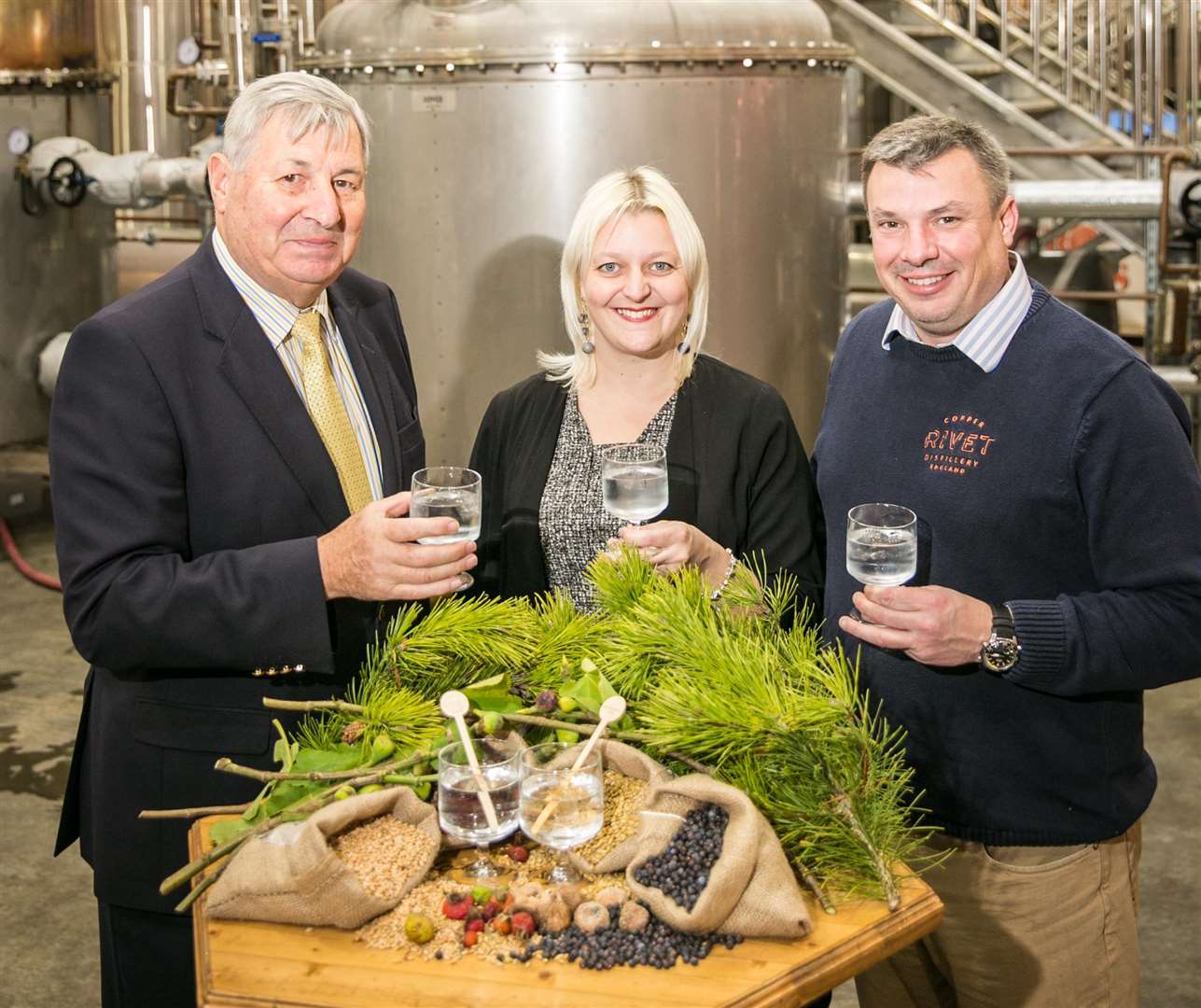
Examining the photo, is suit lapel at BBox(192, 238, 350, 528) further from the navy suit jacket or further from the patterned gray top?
the patterned gray top

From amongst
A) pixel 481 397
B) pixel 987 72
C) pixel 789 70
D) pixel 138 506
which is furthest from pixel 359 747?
pixel 987 72

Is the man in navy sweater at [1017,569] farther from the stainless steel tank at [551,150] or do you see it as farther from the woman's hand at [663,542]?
the stainless steel tank at [551,150]

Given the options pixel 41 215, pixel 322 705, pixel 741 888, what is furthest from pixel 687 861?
pixel 41 215

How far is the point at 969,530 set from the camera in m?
2.08

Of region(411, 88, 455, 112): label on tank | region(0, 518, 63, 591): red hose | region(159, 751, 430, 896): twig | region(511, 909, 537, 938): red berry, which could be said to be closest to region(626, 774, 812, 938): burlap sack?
region(511, 909, 537, 938): red berry

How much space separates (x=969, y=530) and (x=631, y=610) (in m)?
0.51

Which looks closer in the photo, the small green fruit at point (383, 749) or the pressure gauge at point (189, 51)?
the small green fruit at point (383, 749)

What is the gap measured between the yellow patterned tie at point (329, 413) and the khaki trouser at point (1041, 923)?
1010 millimetres

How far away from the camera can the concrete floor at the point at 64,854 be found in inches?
138

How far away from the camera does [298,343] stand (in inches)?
90.1

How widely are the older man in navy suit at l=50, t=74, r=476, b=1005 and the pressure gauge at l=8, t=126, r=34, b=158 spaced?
4.67 metres

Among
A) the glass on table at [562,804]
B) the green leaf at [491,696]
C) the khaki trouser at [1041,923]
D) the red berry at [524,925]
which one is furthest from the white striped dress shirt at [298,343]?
the khaki trouser at [1041,923]

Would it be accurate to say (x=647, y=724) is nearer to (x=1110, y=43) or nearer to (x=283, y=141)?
(x=283, y=141)

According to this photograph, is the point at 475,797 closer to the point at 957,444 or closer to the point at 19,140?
the point at 957,444
